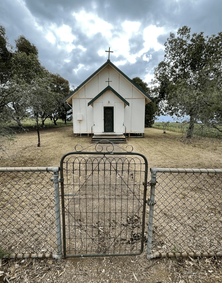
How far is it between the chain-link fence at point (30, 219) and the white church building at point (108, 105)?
878cm

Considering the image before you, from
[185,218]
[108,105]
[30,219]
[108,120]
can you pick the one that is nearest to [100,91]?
[108,105]

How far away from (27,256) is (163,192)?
3.62m

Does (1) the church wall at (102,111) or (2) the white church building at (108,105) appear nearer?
(1) the church wall at (102,111)

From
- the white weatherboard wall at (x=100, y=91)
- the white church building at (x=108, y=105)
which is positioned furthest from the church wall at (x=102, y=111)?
the white weatherboard wall at (x=100, y=91)

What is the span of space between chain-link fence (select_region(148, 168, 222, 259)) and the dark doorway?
884cm

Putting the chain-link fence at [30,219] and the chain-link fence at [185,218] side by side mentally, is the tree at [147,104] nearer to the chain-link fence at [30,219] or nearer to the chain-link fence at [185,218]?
the chain-link fence at [185,218]

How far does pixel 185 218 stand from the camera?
3.17 metres

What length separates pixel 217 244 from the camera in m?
2.48

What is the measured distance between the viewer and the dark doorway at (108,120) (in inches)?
502

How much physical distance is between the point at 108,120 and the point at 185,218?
417 inches

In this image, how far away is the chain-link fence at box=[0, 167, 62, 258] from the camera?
2.08 m

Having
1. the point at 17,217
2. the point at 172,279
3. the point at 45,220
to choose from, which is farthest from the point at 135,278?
the point at 17,217

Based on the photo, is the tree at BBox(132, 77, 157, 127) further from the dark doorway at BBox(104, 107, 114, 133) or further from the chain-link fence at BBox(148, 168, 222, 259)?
the chain-link fence at BBox(148, 168, 222, 259)

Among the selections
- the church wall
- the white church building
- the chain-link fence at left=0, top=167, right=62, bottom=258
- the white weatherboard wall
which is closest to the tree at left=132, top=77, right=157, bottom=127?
the white church building
